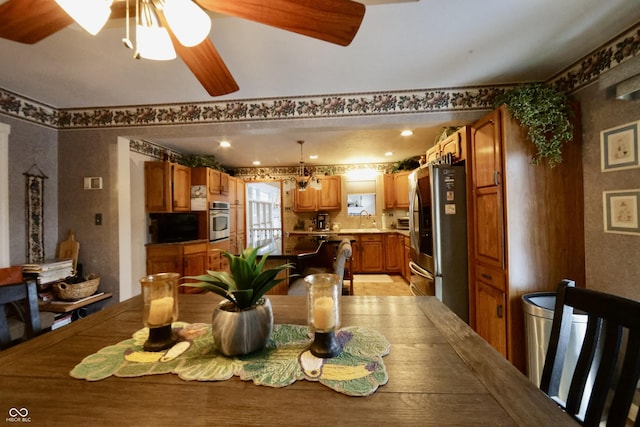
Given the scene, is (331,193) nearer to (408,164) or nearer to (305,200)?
(305,200)

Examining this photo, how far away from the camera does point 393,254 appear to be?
5012 mm

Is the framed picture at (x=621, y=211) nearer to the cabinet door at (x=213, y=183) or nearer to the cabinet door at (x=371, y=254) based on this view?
the cabinet door at (x=371, y=254)

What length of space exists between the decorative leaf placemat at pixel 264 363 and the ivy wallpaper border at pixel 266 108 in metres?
2.08

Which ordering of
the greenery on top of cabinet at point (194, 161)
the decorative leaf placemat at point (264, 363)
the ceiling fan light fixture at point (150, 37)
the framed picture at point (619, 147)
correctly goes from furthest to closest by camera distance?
the greenery on top of cabinet at point (194, 161) < the framed picture at point (619, 147) < the ceiling fan light fixture at point (150, 37) < the decorative leaf placemat at point (264, 363)

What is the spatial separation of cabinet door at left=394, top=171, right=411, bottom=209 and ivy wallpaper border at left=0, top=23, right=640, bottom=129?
Result: 2.82 m

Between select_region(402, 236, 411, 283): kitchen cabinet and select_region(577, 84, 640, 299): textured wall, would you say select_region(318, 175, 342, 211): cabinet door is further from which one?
select_region(577, 84, 640, 299): textured wall

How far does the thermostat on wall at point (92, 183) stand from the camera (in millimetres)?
2625

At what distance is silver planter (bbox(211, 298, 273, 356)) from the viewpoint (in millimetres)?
789

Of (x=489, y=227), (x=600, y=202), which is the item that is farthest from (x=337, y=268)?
(x=600, y=202)

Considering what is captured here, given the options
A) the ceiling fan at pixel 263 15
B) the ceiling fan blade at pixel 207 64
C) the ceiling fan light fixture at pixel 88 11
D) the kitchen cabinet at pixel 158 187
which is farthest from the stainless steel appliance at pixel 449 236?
the kitchen cabinet at pixel 158 187

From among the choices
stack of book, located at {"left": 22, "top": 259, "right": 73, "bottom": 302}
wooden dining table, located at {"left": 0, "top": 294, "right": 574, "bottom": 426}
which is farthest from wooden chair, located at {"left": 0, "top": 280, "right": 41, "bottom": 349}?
stack of book, located at {"left": 22, "top": 259, "right": 73, "bottom": 302}

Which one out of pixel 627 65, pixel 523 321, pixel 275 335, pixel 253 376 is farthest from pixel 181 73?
pixel 523 321

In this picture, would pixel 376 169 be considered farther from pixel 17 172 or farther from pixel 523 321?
pixel 17 172

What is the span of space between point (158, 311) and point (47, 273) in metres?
2.40
